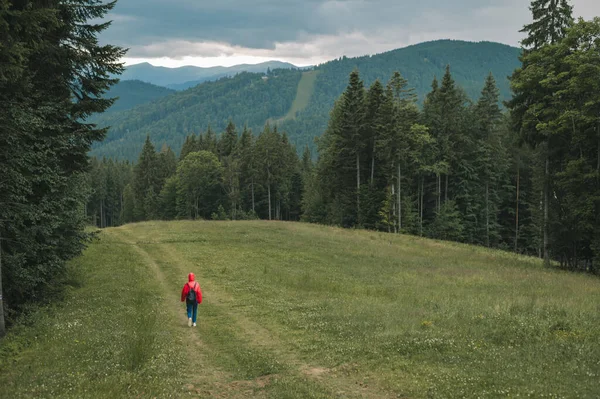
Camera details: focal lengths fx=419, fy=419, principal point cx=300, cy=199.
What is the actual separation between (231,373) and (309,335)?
11.8 ft

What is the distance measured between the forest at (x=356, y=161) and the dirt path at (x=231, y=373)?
6316 mm

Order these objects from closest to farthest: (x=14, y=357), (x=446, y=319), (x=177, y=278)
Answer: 1. (x=14, y=357)
2. (x=446, y=319)
3. (x=177, y=278)

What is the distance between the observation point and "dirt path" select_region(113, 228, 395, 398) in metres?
10.2

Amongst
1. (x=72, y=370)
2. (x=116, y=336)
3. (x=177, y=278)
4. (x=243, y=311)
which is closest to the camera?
(x=72, y=370)

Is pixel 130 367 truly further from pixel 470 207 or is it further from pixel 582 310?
pixel 470 207

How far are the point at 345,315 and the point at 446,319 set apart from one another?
3.68 m

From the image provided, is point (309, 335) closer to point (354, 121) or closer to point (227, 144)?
point (354, 121)

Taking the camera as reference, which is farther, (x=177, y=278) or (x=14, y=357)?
(x=177, y=278)

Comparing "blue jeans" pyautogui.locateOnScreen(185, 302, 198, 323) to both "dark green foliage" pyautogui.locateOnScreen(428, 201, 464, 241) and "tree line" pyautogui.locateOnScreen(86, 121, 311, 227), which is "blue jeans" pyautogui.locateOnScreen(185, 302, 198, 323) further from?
"tree line" pyautogui.locateOnScreen(86, 121, 311, 227)

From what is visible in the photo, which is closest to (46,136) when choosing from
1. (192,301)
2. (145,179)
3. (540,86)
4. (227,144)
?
(192,301)

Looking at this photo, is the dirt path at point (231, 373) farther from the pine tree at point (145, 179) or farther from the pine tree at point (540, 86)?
the pine tree at point (145, 179)

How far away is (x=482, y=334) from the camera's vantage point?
13.2 metres

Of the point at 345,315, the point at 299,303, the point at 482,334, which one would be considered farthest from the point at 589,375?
Answer: the point at 299,303

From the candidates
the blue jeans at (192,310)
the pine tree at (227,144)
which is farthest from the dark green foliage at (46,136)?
the pine tree at (227,144)
